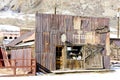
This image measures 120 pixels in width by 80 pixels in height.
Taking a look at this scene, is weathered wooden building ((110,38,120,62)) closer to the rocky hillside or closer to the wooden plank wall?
the wooden plank wall

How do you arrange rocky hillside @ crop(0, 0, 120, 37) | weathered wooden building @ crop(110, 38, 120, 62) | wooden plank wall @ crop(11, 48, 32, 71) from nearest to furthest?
wooden plank wall @ crop(11, 48, 32, 71)
weathered wooden building @ crop(110, 38, 120, 62)
rocky hillside @ crop(0, 0, 120, 37)

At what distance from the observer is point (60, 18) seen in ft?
76.8

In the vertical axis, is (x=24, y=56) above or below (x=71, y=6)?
below

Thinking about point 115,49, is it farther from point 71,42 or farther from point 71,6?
point 71,6

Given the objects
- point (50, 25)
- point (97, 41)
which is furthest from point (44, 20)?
point (97, 41)

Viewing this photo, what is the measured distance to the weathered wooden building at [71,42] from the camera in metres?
22.8

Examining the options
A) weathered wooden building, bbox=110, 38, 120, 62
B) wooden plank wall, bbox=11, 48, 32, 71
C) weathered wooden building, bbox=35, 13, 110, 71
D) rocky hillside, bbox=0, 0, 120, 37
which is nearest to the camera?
wooden plank wall, bbox=11, 48, 32, 71

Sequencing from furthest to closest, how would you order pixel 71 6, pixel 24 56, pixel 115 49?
1. pixel 71 6
2. pixel 115 49
3. pixel 24 56

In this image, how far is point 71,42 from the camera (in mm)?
23672

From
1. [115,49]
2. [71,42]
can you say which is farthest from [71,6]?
[71,42]

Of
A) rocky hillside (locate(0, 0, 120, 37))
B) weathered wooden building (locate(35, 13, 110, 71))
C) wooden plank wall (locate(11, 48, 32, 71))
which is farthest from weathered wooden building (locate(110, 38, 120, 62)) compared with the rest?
rocky hillside (locate(0, 0, 120, 37))

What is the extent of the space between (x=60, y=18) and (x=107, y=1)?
7588cm

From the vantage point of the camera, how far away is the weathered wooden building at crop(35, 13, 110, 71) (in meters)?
22.8

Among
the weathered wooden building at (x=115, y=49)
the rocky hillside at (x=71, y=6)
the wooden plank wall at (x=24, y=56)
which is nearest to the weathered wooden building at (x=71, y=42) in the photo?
the wooden plank wall at (x=24, y=56)
